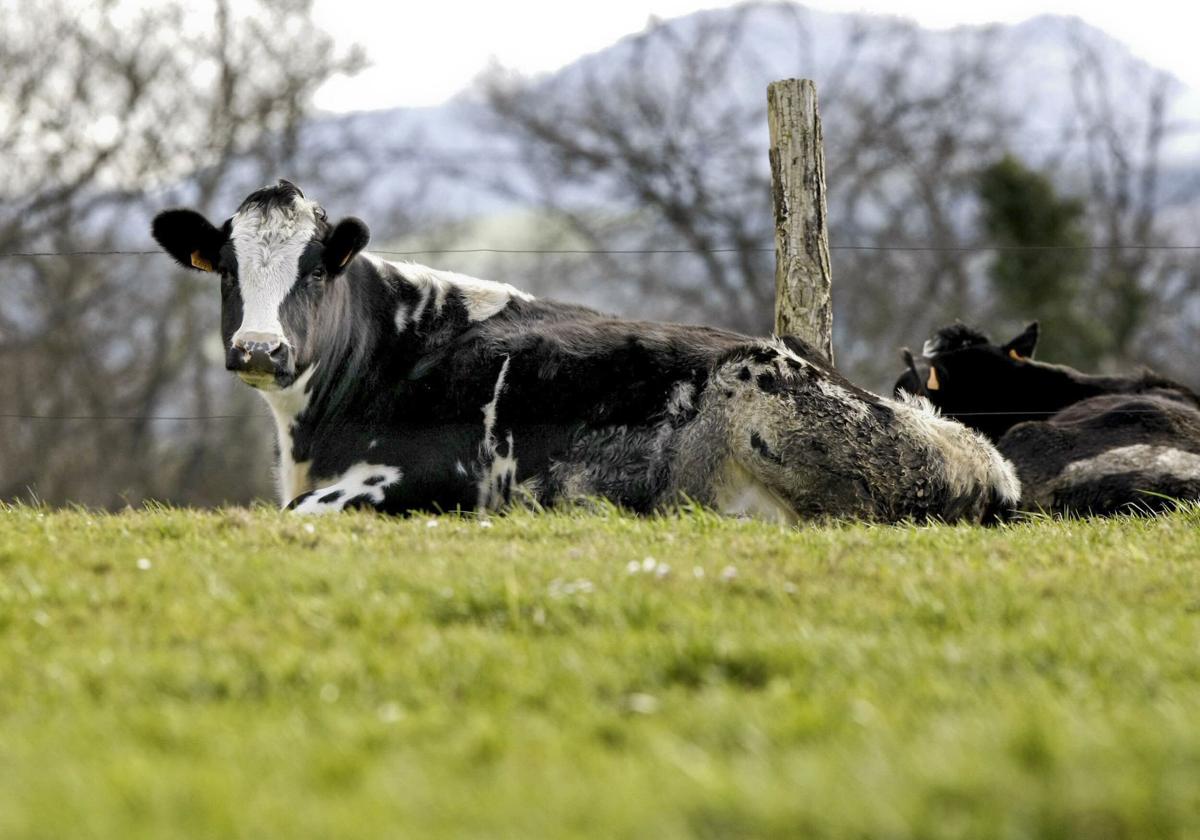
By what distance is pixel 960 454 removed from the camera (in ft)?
27.4

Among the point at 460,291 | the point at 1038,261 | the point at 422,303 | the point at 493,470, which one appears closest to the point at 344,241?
the point at 422,303

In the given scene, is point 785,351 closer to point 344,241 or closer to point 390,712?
point 344,241

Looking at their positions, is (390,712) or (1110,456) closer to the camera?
(390,712)

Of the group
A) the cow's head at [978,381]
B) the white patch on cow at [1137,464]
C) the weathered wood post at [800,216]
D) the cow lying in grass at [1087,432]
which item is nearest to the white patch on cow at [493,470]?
the weathered wood post at [800,216]

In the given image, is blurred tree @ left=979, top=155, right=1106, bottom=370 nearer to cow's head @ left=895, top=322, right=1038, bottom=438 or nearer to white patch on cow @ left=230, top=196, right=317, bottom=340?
cow's head @ left=895, top=322, right=1038, bottom=438

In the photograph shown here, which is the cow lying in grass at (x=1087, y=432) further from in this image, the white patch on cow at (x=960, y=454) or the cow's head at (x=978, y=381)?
the white patch on cow at (x=960, y=454)

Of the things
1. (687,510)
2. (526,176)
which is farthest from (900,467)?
(526,176)

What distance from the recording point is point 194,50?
3198 cm

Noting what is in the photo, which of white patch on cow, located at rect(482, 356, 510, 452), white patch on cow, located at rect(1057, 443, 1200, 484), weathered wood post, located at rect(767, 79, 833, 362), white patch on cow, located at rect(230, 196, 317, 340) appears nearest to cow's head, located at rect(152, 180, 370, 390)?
white patch on cow, located at rect(230, 196, 317, 340)

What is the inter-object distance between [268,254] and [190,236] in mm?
688

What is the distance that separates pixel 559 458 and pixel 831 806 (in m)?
5.45

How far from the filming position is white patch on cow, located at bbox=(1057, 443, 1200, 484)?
1071 cm

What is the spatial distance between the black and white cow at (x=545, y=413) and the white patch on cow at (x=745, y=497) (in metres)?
0.01

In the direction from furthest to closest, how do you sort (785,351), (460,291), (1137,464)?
(1137,464) < (460,291) < (785,351)
